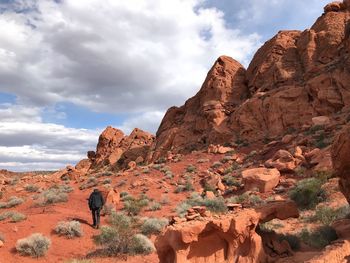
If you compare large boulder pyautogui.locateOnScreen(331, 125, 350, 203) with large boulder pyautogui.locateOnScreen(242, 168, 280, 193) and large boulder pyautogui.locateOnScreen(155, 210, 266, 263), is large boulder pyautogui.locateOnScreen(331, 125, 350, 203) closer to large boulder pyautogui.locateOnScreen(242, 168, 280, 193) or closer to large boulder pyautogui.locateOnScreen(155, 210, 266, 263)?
large boulder pyautogui.locateOnScreen(155, 210, 266, 263)

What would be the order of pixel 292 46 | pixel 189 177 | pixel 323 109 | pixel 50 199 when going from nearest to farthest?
pixel 50 199 < pixel 189 177 < pixel 323 109 < pixel 292 46

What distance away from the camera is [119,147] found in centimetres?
5991

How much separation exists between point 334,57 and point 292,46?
20.9 feet

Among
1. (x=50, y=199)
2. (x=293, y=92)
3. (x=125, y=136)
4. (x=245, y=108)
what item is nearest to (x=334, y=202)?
(x=50, y=199)

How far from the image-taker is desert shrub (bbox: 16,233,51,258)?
11.0m

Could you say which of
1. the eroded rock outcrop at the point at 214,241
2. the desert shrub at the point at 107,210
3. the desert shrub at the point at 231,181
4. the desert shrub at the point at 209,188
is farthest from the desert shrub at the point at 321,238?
the desert shrub at the point at 209,188

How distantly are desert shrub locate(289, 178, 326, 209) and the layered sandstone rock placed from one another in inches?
1427

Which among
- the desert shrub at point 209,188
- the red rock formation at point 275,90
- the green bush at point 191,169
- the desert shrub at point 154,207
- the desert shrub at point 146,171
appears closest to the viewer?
the desert shrub at point 154,207

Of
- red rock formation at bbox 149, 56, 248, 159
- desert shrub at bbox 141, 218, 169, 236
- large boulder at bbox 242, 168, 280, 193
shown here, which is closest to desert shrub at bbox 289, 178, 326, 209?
large boulder at bbox 242, 168, 280, 193

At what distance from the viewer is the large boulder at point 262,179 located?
1961cm

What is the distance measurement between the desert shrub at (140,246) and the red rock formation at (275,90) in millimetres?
23401

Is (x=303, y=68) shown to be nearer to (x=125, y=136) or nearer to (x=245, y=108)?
(x=245, y=108)

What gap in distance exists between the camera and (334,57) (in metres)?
35.0

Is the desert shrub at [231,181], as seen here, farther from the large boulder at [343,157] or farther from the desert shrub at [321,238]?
the large boulder at [343,157]
